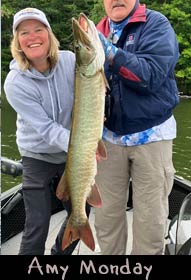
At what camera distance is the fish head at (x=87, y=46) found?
2426 millimetres

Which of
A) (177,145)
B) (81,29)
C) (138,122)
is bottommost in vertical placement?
(177,145)

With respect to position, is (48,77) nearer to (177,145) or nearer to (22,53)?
A: (22,53)

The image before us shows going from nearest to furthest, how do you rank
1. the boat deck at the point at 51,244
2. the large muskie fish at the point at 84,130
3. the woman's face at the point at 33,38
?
the large muskie fish at the point at 84,130
the woman's face at the point at 33,38
the boat deck at the point at 51,244

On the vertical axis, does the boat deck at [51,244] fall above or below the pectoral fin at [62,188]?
below

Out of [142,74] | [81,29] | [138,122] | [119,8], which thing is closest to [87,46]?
[81,29]

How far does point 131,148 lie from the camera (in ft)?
10.5

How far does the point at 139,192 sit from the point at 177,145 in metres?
13.1

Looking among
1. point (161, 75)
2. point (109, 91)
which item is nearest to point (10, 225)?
point (109, 91)

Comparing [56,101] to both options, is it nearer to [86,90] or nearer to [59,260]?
[86,90]

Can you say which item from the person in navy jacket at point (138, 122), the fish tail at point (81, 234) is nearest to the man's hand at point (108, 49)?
the person in navy jacket at point (138, 122)

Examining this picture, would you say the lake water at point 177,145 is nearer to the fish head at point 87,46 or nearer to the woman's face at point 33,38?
the woman's face at point 33,38

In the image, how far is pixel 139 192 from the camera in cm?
325

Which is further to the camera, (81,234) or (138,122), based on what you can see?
(138,122)

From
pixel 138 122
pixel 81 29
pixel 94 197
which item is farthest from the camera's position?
pixel 138 122
